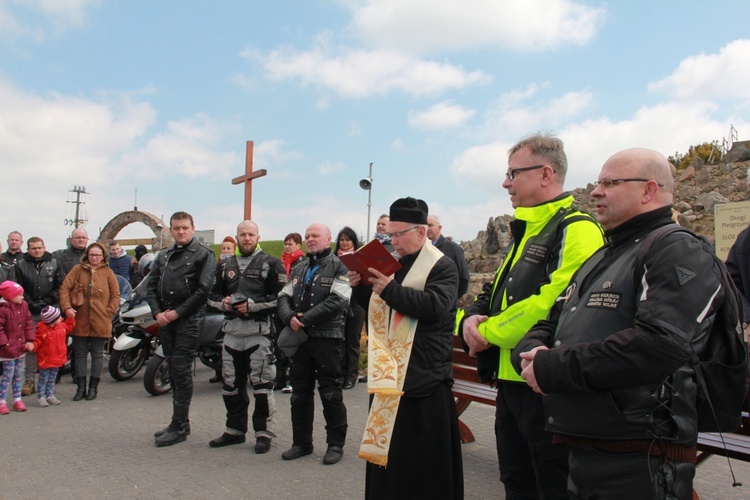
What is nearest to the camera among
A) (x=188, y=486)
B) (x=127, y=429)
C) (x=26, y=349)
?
(x=188, y=486)

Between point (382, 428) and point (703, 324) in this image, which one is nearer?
point (703, 324)

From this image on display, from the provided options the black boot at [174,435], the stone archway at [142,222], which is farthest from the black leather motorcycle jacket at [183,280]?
the stone archway at [142,222]

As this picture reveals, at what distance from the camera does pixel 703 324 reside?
1.86 metres

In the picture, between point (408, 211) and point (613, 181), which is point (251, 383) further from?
point (613, 181)

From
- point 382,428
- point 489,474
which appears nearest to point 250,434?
point 489,474

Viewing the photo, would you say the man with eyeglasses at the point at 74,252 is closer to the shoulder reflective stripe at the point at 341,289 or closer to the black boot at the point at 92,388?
the black boot at the point at 92,388

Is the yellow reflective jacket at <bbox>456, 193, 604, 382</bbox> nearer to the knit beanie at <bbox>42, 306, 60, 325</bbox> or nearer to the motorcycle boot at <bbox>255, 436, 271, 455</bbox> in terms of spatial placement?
the motorcycle boot at <bbox>255, 436, 271, 455</bbox>

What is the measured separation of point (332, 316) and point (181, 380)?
163 cm

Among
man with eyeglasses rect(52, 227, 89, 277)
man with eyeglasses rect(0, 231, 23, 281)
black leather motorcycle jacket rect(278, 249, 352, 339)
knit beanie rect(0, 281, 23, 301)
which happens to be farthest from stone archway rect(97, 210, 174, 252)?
black leather motorcycle jacket rect(278, 249, 352, 339)

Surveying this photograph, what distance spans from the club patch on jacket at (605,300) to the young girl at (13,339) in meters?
6.99

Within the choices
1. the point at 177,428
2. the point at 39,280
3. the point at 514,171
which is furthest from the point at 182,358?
the point at 39,280

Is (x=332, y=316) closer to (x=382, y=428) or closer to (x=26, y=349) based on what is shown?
(x=382, y=428)

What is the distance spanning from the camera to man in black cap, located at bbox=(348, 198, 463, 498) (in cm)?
339

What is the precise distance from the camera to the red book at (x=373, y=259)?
11.4 ft
